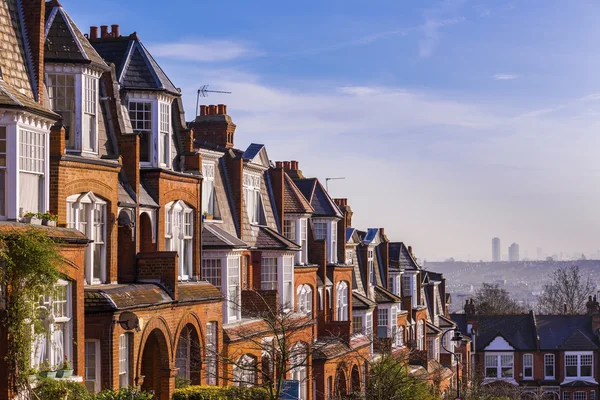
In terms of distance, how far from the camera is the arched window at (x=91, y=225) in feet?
85.6

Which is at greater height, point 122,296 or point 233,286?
point 122,296

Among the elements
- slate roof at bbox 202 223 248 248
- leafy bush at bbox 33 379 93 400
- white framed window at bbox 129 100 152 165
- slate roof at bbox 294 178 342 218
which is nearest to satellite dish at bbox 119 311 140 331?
leafy bush at bbox 33 379 93 400

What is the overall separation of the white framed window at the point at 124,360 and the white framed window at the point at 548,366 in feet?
234

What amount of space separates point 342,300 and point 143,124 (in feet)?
74.1

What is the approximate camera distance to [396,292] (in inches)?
2552

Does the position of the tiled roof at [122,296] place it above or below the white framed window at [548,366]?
above

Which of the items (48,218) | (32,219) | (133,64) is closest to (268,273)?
(133,64)

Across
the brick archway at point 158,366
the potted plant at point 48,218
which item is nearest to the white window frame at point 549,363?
the brick archway at point 158,366

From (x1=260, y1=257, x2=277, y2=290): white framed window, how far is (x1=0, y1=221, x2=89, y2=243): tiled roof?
56.9 ft

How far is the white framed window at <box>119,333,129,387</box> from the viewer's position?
86.7 ft

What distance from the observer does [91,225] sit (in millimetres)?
26812

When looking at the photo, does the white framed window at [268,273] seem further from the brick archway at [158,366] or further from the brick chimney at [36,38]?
the brick chimney at [36,38]

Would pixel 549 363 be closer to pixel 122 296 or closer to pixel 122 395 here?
pixel 122 296

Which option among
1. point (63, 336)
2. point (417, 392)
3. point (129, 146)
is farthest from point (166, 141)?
point (417, 392)
